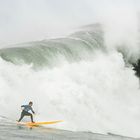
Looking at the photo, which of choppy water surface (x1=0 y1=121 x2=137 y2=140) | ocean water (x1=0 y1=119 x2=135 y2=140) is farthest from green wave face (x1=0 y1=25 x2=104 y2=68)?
choppy water surface (x1=0 y1=121 x2=137 y2=140)

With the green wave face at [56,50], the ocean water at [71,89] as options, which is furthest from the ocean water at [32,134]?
the green wave face at [56,50]

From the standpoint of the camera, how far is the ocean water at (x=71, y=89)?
3319 cm

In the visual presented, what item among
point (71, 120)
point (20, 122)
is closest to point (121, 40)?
point (71, 120)

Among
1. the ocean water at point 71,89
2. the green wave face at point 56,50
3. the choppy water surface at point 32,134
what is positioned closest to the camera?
the choppy water surface at point 32,134

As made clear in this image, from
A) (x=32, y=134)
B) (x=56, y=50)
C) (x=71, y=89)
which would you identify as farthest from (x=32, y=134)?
(x=56, y=50)

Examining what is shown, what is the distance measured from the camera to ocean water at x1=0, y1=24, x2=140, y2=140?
3319 cm

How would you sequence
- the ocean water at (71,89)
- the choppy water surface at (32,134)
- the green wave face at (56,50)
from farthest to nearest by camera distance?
the green wave face at (56,50), the ocean water at (71,89), the choppy water surface at (32,134)

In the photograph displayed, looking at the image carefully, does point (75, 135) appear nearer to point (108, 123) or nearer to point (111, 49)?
point (108, 123)

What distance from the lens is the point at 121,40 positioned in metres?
50.7

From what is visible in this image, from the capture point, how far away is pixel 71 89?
3706 cm

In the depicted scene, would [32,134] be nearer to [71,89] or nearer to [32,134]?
[32,134]

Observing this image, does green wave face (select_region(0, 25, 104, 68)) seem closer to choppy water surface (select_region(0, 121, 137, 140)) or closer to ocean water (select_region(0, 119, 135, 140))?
ocean water (select_region(0, 119, 135, 140))

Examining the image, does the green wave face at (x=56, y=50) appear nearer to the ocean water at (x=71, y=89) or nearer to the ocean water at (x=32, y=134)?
the ocean water at (x=71, y=89)

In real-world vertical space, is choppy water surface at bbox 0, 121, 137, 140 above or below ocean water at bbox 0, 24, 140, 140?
below
